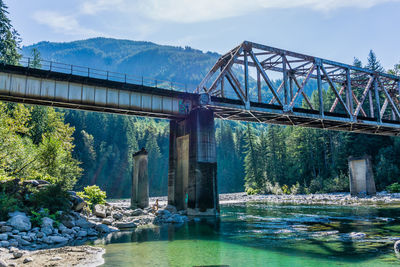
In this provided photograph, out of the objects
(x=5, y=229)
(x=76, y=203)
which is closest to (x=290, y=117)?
(x=76, y=203)

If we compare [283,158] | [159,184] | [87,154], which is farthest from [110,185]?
[283,158]

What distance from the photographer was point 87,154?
106 meters

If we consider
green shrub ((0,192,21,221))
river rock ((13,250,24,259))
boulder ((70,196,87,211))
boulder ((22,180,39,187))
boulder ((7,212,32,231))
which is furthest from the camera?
boulder ((70,196,87,211))

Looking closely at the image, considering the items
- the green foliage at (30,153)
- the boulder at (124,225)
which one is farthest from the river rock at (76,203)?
the green foliage at (30,153)

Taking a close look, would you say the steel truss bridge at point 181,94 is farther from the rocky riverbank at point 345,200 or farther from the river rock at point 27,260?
the river rock at point 27,260

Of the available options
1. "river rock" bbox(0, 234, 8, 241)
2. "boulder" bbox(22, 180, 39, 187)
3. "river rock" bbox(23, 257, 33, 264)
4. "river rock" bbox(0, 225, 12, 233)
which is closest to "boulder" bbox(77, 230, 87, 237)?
"river rock" bbox(0, 225, 12, 233)

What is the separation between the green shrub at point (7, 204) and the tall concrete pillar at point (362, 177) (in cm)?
5000

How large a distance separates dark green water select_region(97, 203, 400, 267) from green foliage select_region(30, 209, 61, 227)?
3980 mm

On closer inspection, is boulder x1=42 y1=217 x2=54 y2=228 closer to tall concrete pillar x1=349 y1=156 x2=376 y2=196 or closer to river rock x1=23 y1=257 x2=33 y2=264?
river rock x1=23 y1=257 x2=33 y2=264

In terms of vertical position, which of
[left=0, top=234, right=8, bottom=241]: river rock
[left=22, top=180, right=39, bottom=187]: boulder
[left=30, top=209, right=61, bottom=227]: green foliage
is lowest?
[left=0, top=234, right=8, bottom=241]: river rock

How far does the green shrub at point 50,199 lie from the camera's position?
67.8 ft

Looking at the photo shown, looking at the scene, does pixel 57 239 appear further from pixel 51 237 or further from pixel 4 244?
pixel 4 244

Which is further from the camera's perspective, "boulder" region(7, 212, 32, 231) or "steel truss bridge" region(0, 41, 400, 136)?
"steel truss bridge" region(0, 41, 400, 136)

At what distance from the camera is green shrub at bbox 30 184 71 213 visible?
20672mm
